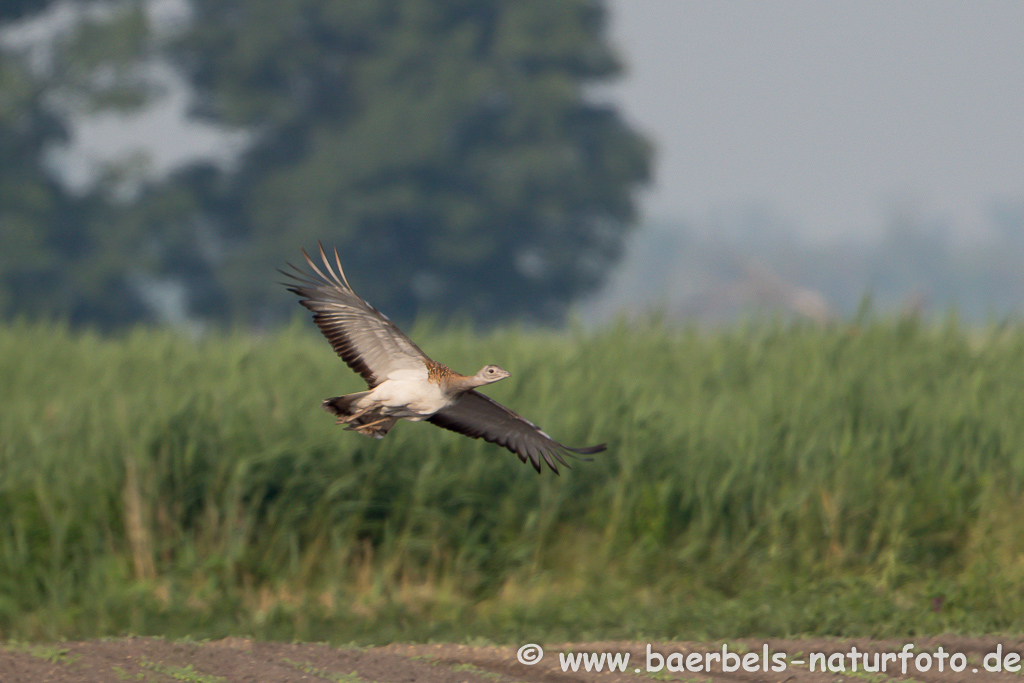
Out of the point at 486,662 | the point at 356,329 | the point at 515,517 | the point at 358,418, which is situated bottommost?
the point at 486,662

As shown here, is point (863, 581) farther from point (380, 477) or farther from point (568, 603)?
point (380, 477)

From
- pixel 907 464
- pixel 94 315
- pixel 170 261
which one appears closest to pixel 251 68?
pixel 170 261

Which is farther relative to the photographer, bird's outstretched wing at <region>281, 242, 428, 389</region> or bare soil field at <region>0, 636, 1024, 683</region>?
bare soil field at <region>0, 636, 1024, 683</region>

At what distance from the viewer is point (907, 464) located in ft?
31.7

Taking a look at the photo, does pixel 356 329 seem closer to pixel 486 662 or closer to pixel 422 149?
pixel 486 662

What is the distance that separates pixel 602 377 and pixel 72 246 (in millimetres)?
19450

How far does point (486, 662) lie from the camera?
6395 millimetres

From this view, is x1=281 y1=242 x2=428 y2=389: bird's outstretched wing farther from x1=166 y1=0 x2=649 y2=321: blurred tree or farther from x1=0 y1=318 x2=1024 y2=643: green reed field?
x1=166 y1=0 x2=649 y2=321: blurred tree

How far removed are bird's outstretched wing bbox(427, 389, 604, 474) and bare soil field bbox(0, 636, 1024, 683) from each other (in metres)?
1.76

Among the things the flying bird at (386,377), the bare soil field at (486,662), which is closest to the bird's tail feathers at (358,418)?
the flying bird at (386,377)

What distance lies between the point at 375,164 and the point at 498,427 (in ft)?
75.1

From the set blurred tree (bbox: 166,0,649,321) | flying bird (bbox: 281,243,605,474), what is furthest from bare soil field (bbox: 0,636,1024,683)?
blurred tree (bbox: 166,0,649,321)

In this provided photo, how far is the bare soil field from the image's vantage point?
572 cm

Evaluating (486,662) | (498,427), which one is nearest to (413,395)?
(498,427)
